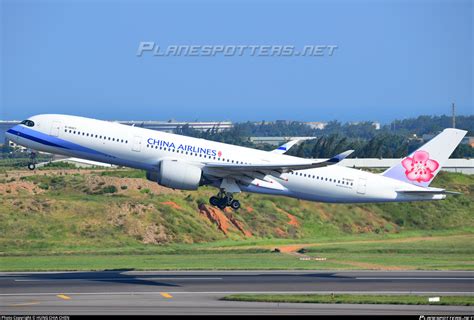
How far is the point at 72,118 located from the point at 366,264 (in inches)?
823

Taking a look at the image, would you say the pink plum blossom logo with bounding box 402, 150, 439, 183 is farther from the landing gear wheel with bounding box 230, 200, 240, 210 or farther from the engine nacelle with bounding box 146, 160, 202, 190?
the engine nacelle with bounding box 146, 160, 202, 190

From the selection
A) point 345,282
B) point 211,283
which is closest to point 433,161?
point 345,282

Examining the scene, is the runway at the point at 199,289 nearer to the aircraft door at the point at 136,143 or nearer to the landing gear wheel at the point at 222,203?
the landing gear wheel at the point at 222,203

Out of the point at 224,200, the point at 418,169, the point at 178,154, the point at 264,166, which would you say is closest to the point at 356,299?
the point at 264,166

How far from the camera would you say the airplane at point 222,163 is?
2375 inches

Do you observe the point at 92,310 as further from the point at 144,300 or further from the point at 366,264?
the point at 366,264

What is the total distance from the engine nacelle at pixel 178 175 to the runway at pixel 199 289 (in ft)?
17.7

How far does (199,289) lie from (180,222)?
28.0 m

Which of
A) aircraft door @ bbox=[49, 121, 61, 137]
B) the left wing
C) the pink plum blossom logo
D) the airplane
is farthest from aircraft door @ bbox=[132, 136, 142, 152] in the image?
the pink plum blossom logo

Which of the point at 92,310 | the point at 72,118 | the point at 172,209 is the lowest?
the point at 92,310

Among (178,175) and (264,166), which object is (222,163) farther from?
(178,175)

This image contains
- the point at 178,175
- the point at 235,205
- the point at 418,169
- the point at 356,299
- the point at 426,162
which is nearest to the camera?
the point at 356,299

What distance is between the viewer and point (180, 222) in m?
78.9

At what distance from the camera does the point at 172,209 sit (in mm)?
81188
